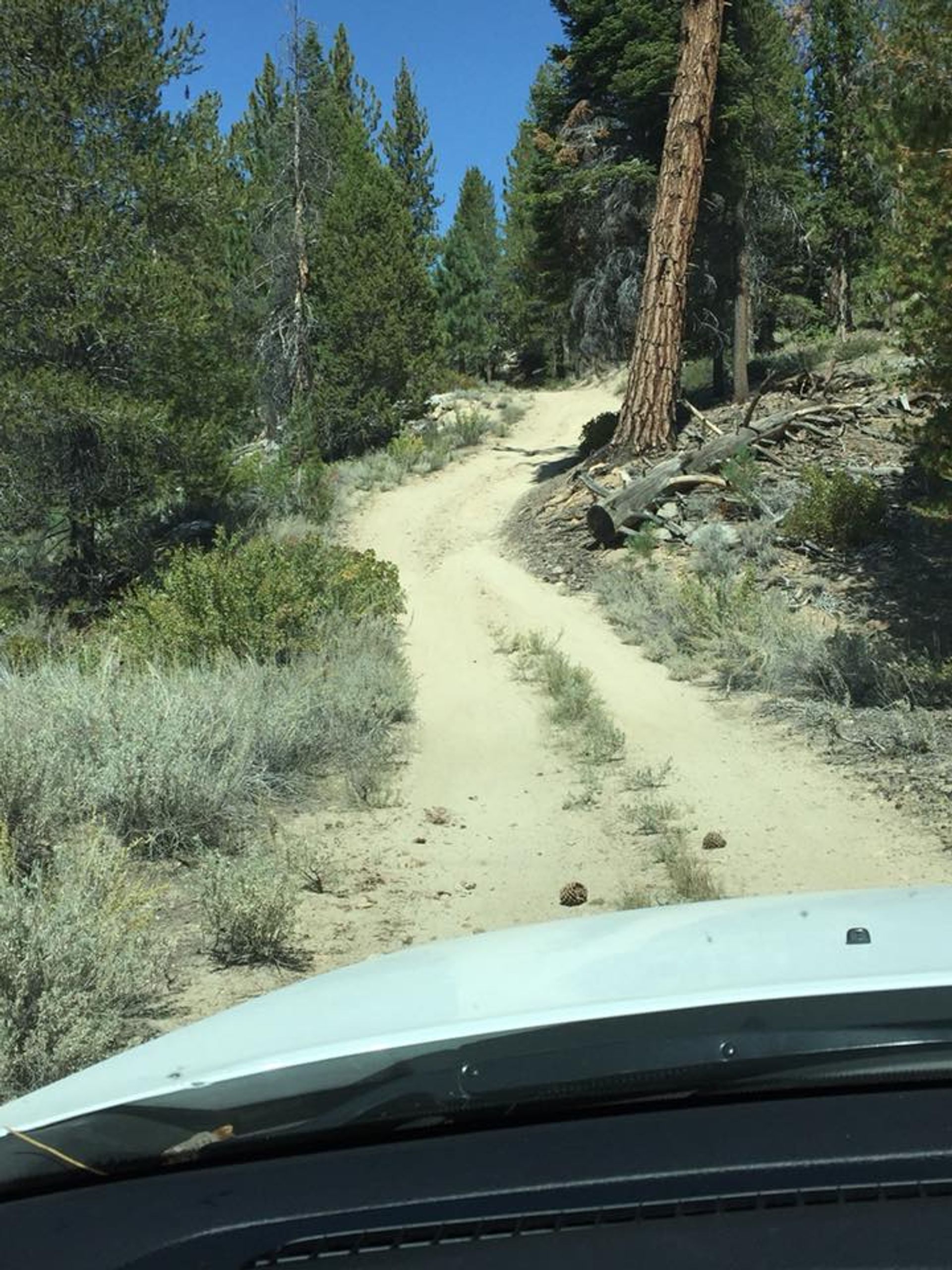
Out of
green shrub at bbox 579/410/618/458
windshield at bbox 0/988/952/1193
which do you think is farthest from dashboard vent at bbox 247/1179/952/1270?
green shrub at bbox 579/410/618/458

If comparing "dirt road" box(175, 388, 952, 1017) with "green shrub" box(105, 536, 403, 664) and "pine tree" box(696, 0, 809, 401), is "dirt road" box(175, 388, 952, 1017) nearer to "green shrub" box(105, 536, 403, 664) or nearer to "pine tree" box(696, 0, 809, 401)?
"green shrub" box(105, 536, 403, 664)

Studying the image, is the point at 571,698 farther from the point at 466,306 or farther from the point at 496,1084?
the point at 466,306

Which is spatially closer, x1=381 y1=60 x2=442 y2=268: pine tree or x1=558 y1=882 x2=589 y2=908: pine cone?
x1=558 y1=882 x2=589 y2=908: pine cone

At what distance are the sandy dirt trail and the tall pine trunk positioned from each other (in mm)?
5699

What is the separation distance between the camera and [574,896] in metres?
6.38

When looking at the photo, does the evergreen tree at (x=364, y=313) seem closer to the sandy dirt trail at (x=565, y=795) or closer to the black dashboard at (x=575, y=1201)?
the sandy dirt trail at (x=565, y=795)

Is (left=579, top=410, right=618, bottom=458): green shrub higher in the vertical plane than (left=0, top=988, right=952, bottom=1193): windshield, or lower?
higher

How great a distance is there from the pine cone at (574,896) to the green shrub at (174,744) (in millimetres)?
1997

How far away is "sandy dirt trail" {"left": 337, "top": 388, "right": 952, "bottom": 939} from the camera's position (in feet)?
22.2

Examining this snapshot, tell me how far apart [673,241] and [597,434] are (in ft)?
20.1

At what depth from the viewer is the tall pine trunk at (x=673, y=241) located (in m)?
19.1

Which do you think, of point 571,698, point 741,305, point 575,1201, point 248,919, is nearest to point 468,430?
point 741,305

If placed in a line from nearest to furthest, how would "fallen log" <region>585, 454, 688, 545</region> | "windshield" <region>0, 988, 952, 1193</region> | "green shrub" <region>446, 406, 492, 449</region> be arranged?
"windshield" <region>0, 988, 952, 1193</region> < "fallen log" <region>585, 454, 688, 545</region> < "green shrub" <region>446, 406, 492, 449</region>

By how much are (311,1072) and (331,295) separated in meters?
31.3
